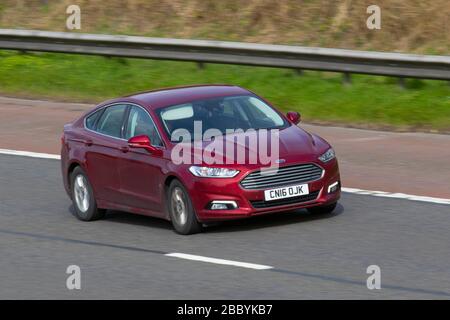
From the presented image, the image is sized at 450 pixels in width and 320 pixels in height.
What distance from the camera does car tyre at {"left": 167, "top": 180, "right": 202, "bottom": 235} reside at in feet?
42.5

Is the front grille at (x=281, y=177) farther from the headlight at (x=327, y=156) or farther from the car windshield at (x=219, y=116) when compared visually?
the car windshield at (x=219, y=116)

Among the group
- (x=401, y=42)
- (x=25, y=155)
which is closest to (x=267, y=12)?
(x=401, y=42)

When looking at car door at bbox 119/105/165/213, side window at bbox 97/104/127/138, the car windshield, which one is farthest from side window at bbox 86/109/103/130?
the car windshield

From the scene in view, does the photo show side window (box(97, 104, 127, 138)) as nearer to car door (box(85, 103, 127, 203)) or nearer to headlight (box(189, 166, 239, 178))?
car door (box(85, 103, 127, 203))

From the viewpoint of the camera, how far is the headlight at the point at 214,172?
42.0 ft

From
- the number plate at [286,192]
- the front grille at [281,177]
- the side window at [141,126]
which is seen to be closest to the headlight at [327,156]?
the front grille at [281,177]

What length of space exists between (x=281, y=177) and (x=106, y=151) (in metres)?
2.31

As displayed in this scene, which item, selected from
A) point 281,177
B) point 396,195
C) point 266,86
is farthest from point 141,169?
point 266,86

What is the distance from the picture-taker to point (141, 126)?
550 inches

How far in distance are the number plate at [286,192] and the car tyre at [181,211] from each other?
0.78 m

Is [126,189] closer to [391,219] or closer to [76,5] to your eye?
[391,219]

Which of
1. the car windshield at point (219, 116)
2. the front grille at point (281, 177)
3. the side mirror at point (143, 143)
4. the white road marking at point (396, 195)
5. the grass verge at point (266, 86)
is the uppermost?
the car windshield at point (219, 116)

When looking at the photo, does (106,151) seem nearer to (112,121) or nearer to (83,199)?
(112,121)

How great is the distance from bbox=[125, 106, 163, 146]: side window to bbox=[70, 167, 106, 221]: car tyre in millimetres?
889
